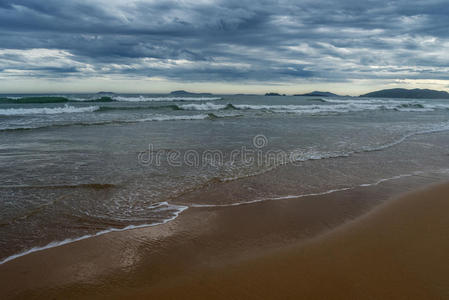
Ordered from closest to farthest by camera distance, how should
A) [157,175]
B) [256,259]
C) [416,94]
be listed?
[256,259]
[157,175]
[416,94]

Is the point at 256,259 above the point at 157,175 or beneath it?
beneath

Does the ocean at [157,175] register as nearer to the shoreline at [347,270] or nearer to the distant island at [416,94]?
the shoreline at [347,270]

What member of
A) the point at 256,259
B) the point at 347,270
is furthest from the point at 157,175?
the point at 347,270

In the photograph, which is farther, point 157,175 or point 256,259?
point 157,175

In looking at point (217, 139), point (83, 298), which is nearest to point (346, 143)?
point (217, 139)

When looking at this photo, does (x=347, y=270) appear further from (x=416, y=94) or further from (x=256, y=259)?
(x=416, y=94)

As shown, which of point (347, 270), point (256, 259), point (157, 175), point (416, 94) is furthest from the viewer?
point (416, 94)

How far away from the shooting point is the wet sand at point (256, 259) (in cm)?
261

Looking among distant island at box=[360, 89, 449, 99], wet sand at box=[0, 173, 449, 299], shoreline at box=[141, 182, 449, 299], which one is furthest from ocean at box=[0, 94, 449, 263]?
distant island at box=[360, 89, 449, 99]

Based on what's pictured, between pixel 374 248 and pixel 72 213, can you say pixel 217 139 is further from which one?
pixel 374 248

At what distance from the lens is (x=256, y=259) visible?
10.2 feet

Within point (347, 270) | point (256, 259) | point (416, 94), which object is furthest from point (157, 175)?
point (416, 94)

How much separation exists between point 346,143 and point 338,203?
6.47 metres

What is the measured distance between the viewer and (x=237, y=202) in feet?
15.9
